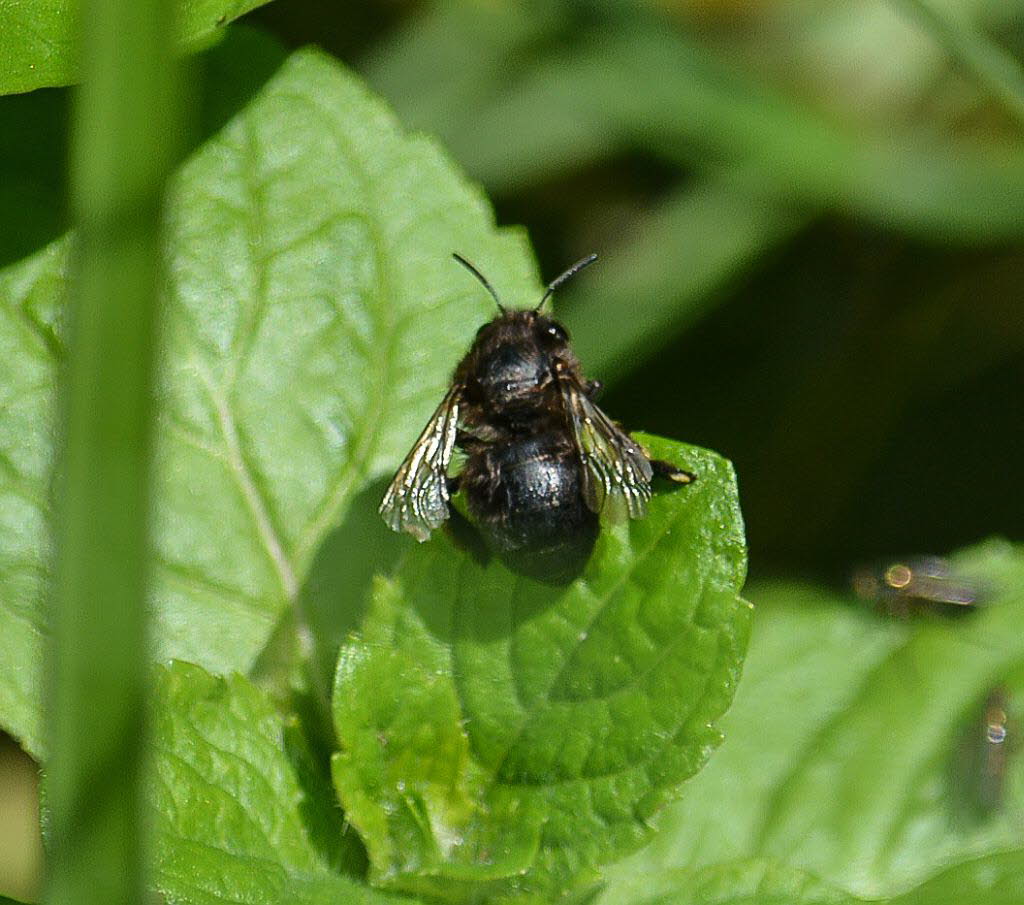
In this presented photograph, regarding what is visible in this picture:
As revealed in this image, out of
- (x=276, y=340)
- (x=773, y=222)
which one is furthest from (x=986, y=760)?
(x=773, y=222)

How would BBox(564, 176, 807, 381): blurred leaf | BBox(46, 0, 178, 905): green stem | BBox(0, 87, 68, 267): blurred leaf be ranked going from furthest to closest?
BBox(564, 176, 807, 381): blurred leaf → BBox(0, 87, 68, 267): blurred leaf → BBox(46, 0, 178, 905): green stem

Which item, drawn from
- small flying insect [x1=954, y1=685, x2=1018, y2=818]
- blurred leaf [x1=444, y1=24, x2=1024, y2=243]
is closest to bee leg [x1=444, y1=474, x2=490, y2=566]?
small flying insect [x1=954, y1=685, x2=1018, y2=818]

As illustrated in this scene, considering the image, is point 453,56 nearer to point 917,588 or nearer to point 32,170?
point 32,170

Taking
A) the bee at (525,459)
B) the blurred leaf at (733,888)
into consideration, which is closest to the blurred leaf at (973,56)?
the bee at (525,459)

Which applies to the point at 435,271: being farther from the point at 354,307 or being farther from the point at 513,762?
the point at 513,762

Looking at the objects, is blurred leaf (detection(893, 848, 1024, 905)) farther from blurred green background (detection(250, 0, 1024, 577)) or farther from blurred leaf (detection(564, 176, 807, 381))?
blurred leaf (detection(564, 176, 807, 381))

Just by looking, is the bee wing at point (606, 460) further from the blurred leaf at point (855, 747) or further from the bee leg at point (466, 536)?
the blurred leaf at point (855, 747)

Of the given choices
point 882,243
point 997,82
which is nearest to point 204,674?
point 997,82
